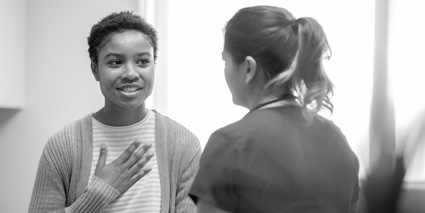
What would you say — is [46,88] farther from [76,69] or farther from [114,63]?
[114,63]

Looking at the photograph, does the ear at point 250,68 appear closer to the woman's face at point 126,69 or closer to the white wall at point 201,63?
the woman's face at point 126,69

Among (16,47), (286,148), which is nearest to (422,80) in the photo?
(286,148)

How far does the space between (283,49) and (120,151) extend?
560mm

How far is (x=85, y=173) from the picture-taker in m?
1.03

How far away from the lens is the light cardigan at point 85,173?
3.27 ft

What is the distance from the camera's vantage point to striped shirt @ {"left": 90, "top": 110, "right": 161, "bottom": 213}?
102 centimetres

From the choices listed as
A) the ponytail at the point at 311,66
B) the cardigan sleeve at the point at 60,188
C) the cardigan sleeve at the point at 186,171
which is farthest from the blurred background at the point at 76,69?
the ponytail at the point at 311,66

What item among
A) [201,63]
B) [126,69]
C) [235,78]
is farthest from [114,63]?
[201,63]

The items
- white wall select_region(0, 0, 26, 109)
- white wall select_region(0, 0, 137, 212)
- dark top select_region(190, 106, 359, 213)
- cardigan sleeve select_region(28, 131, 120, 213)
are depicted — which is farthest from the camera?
white wall select_region(0, 0, 137, 212)

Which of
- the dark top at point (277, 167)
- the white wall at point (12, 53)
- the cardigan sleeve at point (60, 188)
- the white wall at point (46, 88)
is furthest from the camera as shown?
the white wall at point (46, 88)

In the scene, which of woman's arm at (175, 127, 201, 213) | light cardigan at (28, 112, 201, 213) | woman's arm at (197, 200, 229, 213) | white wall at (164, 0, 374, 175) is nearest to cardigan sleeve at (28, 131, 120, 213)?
light cardigan at (28, 112, 201, 213)

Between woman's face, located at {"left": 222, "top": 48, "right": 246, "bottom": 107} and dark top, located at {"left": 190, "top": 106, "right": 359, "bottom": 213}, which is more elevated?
woman's face, located at {"left": 222, "top": 48, "right": 246, "bottom": 107}

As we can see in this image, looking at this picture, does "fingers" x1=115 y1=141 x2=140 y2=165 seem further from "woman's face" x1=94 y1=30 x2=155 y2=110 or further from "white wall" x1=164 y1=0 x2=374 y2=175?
"white wall" x1=164 y1=0 x2=374 y2=175

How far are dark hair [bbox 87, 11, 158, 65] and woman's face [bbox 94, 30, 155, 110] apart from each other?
0.5 inches
